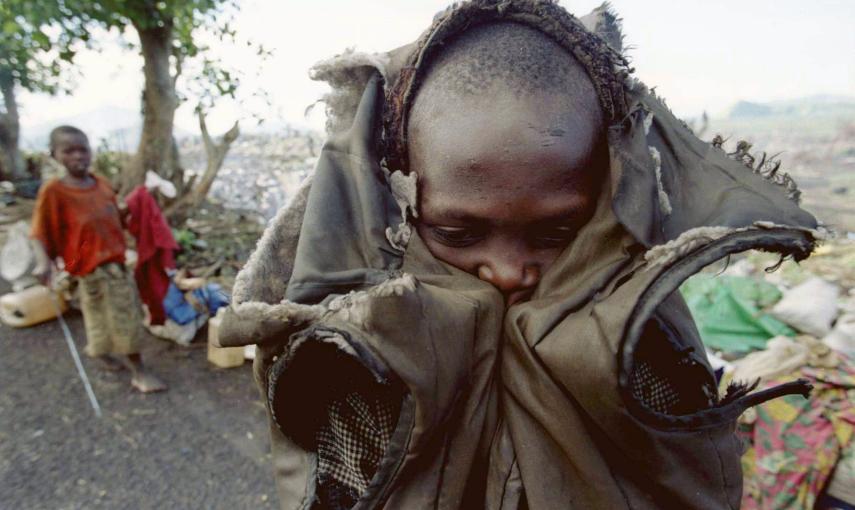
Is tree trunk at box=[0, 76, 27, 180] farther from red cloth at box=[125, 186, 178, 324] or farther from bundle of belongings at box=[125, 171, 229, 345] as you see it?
red cloth at box=[125, 186, 178, 324]

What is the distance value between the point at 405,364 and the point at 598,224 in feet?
1.43

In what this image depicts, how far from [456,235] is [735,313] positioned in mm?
3959

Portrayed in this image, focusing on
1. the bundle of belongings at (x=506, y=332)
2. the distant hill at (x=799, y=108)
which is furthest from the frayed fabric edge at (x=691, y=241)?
the distant hill at (x=799, y=108)

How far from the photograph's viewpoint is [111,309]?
13.8ft

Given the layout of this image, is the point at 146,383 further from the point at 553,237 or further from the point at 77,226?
the point at 553,237

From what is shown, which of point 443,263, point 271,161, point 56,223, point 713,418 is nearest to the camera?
point 713,418

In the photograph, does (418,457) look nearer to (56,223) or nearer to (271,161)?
(56,223)

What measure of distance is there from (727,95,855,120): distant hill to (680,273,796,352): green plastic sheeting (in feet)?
50.9

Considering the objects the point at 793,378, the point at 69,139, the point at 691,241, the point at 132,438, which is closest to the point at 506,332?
the point at 691,241

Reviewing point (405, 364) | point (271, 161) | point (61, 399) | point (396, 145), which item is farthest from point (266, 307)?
point (271, 161)

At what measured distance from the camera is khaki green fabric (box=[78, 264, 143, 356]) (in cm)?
418

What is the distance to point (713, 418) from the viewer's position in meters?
0.87

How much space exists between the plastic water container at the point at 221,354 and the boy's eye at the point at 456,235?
3864mm

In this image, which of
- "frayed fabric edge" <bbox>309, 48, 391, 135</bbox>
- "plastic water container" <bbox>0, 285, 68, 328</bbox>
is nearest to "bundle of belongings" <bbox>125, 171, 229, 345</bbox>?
"plastic water container" <bbox>0, 285, 68, 328</bbox>
